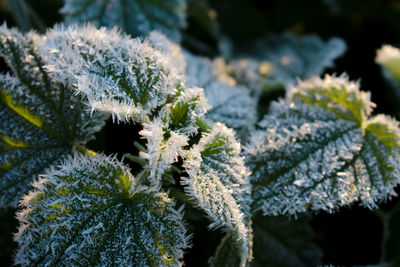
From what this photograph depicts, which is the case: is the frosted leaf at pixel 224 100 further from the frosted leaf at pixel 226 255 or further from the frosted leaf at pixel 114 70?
the frosted leaf at pixel 226 255

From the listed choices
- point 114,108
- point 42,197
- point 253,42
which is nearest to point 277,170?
point 114,108

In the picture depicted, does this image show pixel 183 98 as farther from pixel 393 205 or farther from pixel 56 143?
pixel 393 205

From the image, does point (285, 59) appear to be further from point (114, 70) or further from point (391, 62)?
point (114, 70)

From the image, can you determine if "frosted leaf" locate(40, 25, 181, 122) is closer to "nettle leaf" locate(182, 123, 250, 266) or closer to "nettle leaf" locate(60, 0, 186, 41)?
"nettle leaf" locate(182, 123, 250, 266)

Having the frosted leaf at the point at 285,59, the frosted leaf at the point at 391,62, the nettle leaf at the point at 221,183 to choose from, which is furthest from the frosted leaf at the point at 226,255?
the frosted leaf at the point at 391,62

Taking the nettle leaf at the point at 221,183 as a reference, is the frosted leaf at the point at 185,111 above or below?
→ above

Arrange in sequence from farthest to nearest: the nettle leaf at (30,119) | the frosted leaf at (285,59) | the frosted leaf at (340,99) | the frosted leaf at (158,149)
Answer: the frosted leaf at (285,59) < the frosted leaf at (340,99) < the nettle leaf at (30,119) < the frosted leaf at (158,149)

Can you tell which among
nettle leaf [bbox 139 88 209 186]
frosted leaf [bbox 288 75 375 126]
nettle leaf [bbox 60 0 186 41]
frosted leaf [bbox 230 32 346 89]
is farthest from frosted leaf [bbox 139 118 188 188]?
frosted leaf [bbox 230 32 346 89]
